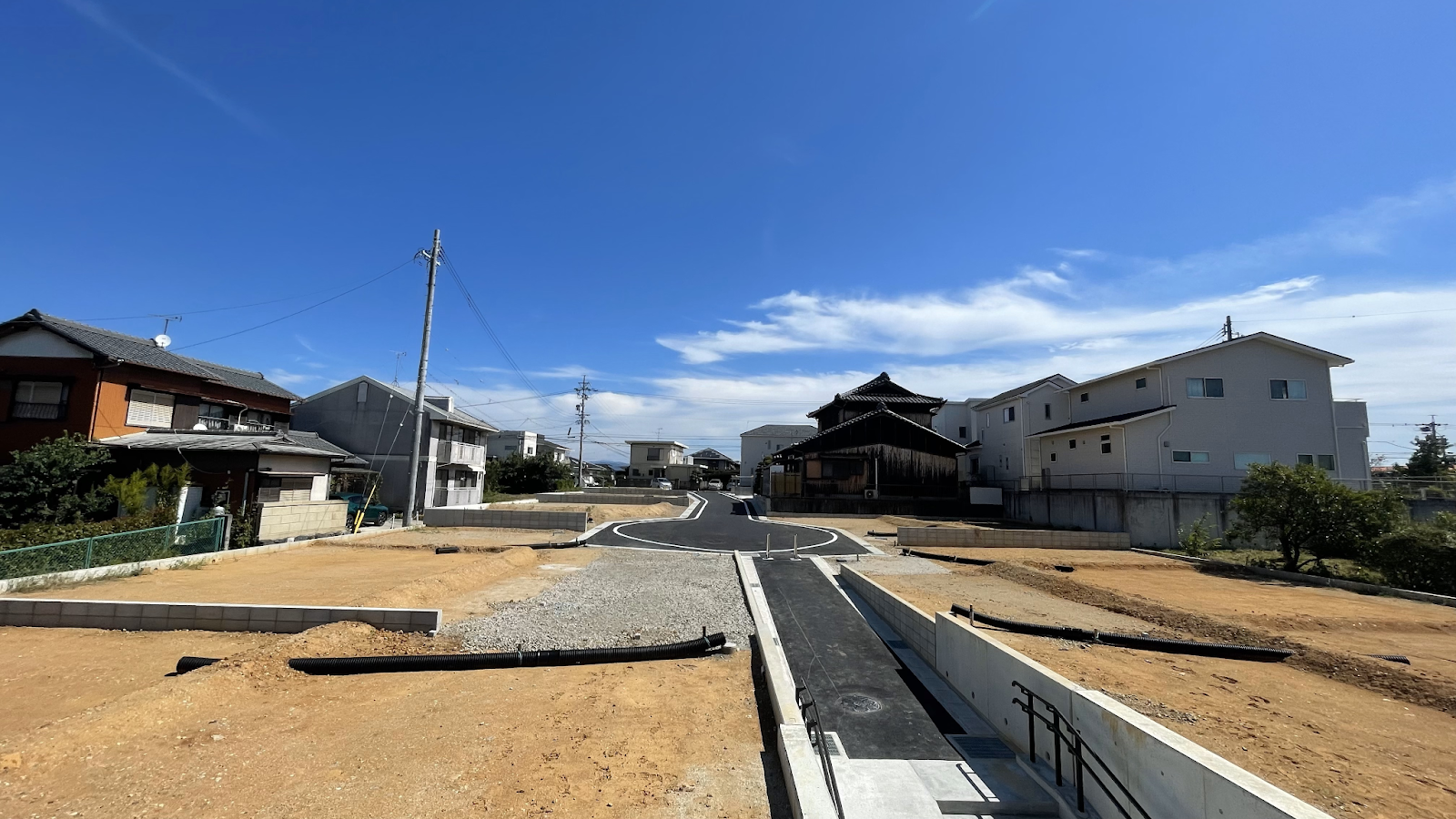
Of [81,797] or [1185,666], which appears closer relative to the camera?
[81,797]

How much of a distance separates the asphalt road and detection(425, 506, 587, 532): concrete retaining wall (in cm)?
128

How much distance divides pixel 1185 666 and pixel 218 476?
78.4 ft

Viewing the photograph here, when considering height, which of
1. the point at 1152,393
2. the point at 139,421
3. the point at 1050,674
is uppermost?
the point at 1152,393

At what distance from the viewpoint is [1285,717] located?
5723 millimetres

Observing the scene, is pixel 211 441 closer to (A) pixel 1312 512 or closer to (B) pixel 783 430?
(A) pixel 1312 512

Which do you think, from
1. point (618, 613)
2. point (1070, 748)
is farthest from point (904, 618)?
point (618, 613)

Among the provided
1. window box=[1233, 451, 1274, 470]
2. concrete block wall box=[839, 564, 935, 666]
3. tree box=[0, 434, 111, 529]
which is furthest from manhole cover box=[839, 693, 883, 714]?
window box=[1233, 451, 1274, 470]

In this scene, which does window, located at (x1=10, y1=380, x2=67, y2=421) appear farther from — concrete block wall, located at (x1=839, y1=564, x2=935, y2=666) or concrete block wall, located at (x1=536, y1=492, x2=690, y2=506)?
concrete block wall, located at (x1=839, y1=564, x2=935, y2=666)

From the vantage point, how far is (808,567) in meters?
14.4

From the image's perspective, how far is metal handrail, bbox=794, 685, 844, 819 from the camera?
14.4ft

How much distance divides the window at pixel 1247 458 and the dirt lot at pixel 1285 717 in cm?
1504

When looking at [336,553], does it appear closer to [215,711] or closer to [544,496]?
[215,711]

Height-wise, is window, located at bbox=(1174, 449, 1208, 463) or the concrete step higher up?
window, located at bbox=(1174, 449, 1208, 463)

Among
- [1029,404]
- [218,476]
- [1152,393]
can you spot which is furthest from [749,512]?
[218,476]
